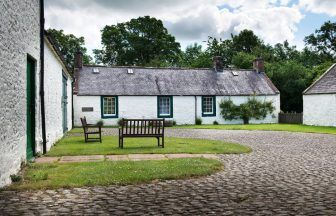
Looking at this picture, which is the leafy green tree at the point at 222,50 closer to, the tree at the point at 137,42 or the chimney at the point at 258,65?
the tree at the point at 137,42

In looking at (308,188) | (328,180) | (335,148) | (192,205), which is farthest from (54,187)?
(335,148)

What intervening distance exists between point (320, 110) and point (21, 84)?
2765 cm

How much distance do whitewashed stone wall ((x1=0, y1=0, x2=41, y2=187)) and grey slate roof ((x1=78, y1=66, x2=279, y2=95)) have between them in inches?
926

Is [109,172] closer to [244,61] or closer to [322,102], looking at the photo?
[322,102]

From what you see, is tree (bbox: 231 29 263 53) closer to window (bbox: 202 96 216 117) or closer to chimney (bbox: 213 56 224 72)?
chimney (bbox: 213 56 224 72)

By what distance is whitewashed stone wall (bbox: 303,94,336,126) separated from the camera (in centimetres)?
3103

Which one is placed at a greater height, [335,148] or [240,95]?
[240,95]

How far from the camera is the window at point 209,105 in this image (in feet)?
122

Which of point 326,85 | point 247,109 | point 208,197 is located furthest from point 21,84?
Result: point 247,109

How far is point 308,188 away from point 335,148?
8416 millimetres

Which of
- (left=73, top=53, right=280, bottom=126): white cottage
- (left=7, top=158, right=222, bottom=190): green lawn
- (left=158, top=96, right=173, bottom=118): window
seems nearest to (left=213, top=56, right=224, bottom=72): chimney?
(left=73, top=53, right=280, bottom=126): white cottage

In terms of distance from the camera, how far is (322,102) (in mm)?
31938

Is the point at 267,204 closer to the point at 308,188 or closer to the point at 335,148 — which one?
the point at 308,188

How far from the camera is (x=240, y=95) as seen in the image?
38.1 m
